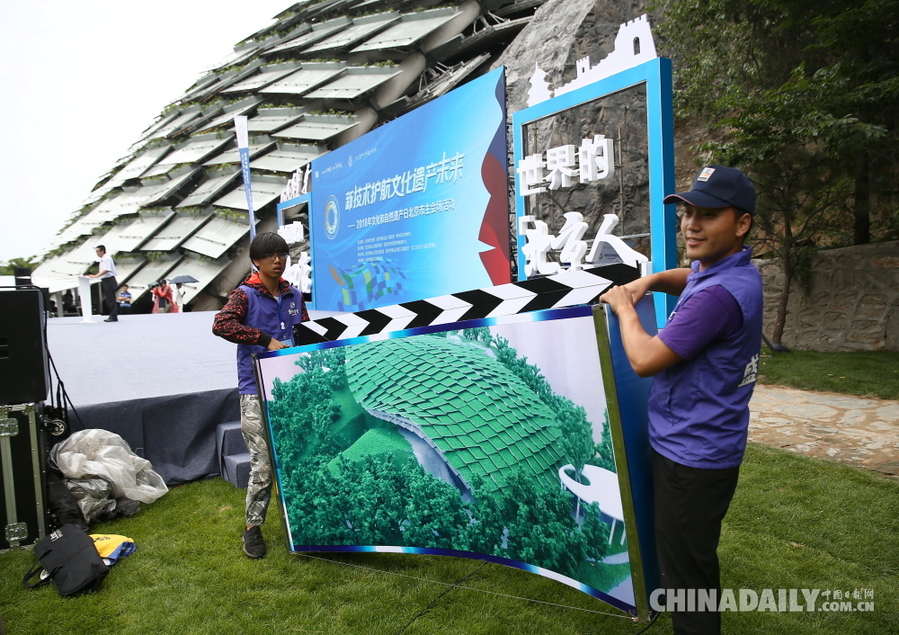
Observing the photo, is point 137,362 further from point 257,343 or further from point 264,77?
point 264,77

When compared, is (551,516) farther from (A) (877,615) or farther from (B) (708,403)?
(A) (877,615)

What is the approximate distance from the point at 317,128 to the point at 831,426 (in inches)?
1104

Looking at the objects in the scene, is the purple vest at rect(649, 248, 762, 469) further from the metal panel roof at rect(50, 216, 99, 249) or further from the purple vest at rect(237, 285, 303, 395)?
the metal panel roof at rect(50, 216, 99, 249)

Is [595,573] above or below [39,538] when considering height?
above

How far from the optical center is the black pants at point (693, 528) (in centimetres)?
179

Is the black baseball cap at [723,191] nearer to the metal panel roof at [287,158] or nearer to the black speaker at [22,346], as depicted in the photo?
the black speaker at [22,346]

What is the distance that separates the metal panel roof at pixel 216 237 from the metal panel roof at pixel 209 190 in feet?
3.96

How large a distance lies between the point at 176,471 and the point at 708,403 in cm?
429

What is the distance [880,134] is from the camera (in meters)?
7.40

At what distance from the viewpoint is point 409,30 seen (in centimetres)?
3131

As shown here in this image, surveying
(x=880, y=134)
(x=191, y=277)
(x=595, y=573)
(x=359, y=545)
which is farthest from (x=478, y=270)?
(x=191, y=277)

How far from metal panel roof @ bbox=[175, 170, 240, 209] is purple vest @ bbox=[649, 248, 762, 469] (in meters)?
31.7

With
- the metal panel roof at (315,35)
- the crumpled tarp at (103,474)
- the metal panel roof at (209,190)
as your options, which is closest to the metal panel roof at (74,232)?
the metal panel roof at (209,190)

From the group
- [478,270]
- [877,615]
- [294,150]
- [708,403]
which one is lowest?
[877,615]
